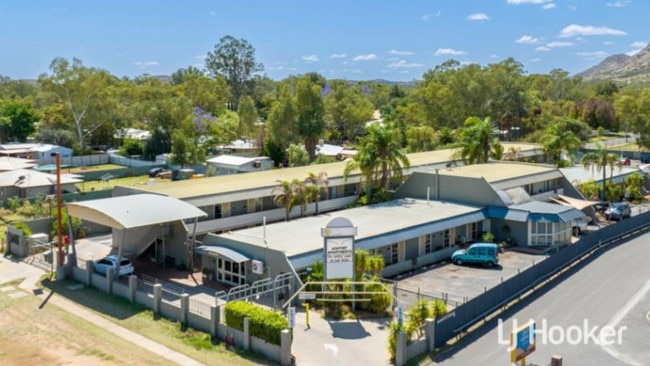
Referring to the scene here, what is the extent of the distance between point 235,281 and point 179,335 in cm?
726

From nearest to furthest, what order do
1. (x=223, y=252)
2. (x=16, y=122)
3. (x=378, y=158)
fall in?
(x=223, y=252), (x=378, y=158), (x=16, y=122)

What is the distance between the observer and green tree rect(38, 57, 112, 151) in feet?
296

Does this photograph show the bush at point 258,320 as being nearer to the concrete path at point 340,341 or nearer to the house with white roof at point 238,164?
the concrete path at point 340,341

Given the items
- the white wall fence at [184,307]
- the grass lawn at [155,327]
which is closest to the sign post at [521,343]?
the white wall fence at [184,307]

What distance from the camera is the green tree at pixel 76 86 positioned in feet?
296

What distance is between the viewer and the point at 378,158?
159 feet

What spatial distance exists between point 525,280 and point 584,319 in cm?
426

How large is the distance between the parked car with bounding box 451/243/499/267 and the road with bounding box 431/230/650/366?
4.33m

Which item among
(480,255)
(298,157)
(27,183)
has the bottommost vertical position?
(480,255)

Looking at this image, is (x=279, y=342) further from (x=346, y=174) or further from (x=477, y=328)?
(x=346, y=174)

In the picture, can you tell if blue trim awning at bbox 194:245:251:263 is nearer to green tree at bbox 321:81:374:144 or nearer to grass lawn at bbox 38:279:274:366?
grass lawn at bbox 38:279:274:366

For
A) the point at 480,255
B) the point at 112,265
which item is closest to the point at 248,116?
the point at 112,265

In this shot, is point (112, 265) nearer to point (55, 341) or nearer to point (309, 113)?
point (55, 341)

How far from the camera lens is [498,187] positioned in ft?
154
